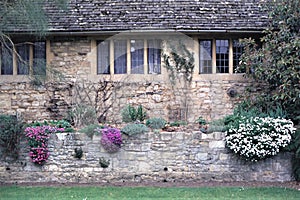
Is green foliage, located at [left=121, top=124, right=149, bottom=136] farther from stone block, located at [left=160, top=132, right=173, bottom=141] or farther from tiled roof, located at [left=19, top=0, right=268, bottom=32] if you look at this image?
tiled roof, located at [left=19, top=0, right=268, bottom=32]

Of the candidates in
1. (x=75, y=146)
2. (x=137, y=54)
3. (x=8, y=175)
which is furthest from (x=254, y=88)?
(x=8, y=175)

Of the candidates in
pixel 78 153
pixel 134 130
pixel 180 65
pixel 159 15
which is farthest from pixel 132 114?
pixel 159 15

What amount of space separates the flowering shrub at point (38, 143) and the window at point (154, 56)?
428cm

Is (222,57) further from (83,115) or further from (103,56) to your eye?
(83,115)

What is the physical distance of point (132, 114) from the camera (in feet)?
45.4

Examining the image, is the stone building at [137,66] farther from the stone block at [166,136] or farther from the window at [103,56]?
the stone block at [166,136]

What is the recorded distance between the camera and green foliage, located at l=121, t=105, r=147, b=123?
45.4 feet

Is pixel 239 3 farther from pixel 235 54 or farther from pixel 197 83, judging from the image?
pixel 197 83

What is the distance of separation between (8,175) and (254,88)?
750cm

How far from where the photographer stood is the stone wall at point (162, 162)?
1191 centimetres

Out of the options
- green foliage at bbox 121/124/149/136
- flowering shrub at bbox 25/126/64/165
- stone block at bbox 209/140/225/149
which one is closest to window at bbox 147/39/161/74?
green foliage at bbox 121/124/149/136

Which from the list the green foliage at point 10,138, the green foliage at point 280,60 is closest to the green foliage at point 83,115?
the green foliage at point 10,138

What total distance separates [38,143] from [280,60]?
642cm

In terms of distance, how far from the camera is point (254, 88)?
14.8 metres
